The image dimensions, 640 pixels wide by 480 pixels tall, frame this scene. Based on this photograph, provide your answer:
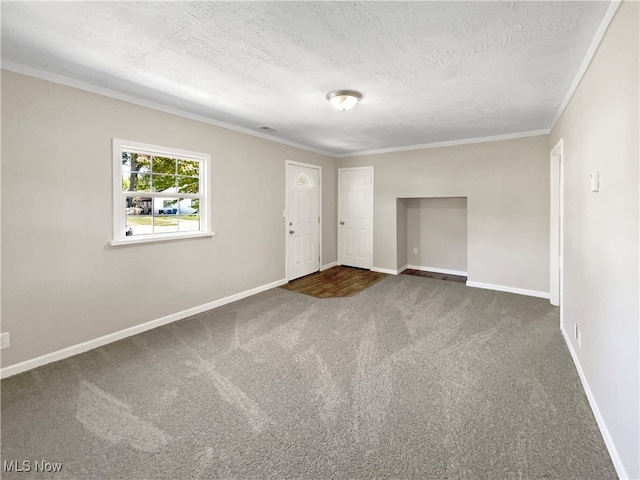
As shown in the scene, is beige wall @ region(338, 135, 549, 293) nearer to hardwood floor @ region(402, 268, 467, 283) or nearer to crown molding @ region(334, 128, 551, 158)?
crown molding @ region(334, 128, 551, 158)

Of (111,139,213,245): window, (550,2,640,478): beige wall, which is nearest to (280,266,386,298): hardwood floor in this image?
(111,139,213,245): window

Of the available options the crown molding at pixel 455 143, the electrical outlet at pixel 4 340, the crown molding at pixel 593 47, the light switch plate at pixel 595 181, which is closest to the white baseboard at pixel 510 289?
the crown molding at pixel 455 143

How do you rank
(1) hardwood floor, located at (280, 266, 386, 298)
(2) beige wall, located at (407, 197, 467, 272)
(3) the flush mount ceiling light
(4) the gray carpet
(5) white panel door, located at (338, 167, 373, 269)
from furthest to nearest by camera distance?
(5) white panel door, located at (338, 167, 373, 269) < (2) beige wall, located at (407, 197, 467, 272) < (1) hardwood floor, located at (280, 266, 386, 298) < (3) the flush mount ceiling light < (4) the gray carpet

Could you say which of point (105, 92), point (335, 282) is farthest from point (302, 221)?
point (105, 92)

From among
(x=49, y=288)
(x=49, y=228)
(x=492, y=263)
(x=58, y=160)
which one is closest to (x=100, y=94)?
(x=58, y=160)

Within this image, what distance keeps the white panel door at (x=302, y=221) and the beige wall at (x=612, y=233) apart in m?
3.70

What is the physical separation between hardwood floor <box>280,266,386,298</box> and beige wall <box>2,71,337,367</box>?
4.58 ft

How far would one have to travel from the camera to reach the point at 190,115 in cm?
347

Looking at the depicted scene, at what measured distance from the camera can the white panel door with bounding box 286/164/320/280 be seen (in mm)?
5078

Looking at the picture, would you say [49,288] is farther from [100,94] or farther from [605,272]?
[605,272]

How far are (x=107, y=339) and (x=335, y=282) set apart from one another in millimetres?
3211

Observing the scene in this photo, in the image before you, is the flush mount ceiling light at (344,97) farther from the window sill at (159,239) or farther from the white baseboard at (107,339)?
the white baseboard at (107,339)

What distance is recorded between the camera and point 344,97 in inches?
111

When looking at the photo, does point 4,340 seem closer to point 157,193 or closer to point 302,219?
point 157,193
